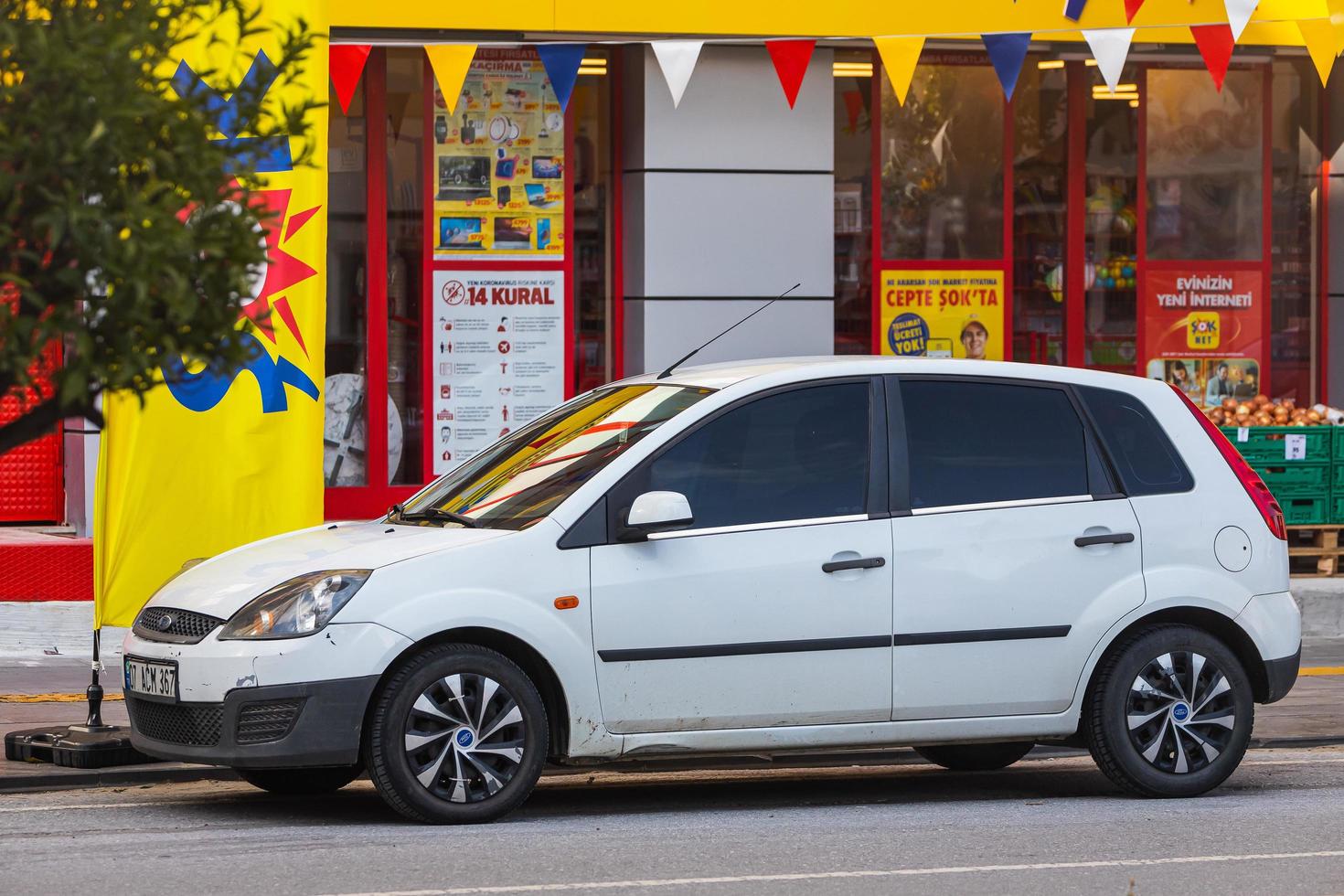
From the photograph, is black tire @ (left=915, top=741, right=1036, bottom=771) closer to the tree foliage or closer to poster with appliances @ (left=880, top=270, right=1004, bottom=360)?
the tree foliage

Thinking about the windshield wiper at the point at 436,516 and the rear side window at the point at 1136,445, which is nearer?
the windshield wiper at the point at 436,516

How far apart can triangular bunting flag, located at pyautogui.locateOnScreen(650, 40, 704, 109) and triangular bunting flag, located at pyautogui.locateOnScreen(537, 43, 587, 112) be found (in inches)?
20.1

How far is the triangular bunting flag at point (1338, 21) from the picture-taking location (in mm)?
13312

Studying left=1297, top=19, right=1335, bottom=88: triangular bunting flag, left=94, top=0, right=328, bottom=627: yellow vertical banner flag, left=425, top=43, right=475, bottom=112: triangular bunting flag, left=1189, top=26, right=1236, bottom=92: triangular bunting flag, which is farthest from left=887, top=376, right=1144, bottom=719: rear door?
left=1297, top=19, right=1335, bottom=88: triangular bunting flag

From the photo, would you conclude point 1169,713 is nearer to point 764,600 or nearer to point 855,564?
point 855,564

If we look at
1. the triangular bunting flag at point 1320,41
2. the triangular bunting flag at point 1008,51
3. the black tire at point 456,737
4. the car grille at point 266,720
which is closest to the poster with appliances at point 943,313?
the triangular bunting flag at point 1008,51

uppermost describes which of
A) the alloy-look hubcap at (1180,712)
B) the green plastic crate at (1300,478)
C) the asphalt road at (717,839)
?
the green plastic crate at (1300,478)

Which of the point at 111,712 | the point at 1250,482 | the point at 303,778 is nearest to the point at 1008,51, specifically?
the point at 1250,482

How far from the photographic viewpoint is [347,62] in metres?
12.7

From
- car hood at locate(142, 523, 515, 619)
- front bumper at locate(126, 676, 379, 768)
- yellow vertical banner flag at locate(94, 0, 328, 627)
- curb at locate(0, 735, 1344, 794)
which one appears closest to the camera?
front bumper at locate(126, 676, 379, 768)

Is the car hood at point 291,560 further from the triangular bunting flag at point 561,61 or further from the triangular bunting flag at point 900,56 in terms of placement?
the triangular bunting flag at point 900,56

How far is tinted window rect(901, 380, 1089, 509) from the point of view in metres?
7.77

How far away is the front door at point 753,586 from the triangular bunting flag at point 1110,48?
243 inches

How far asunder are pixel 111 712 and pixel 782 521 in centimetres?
418
